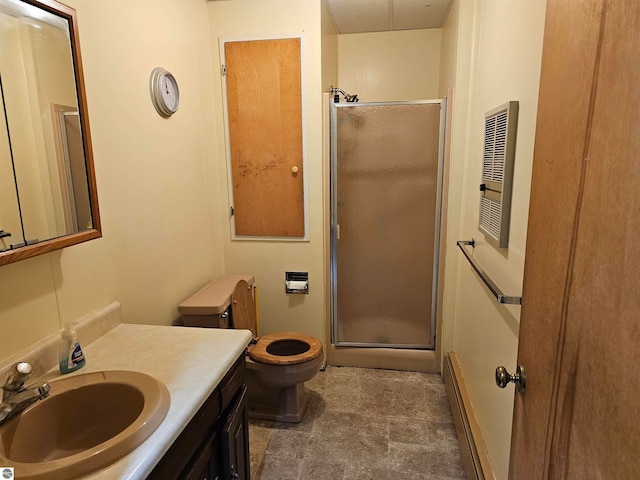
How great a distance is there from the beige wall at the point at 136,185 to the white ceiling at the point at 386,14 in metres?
0.97

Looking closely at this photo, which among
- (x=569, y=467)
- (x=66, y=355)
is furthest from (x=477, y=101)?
(x=66, y=355)

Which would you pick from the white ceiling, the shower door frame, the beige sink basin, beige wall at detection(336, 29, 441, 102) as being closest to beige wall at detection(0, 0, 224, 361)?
the beige sink basin

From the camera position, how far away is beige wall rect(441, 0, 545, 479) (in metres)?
1.38

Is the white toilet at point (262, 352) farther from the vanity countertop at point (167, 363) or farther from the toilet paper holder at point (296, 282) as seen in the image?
the vanity countertop at point (167, 363)

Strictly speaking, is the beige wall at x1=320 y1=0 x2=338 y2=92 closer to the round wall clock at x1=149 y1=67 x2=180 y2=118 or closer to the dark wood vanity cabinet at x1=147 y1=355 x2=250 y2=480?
the round wall clock at x1=149 y1=67 x2=180 y2=118

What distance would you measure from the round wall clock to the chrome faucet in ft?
4.32

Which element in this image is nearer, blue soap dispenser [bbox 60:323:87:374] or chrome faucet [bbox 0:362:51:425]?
chrome faucet [bbox 0:362:51:425]

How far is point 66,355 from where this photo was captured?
1238 millimetres

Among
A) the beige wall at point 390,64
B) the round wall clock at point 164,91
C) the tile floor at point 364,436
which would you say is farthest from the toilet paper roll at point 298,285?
the beige wall at point 390,64

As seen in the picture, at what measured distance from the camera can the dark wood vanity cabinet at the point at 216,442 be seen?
1.04m

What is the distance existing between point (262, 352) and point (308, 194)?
3.46ft

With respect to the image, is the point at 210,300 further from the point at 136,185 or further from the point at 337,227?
the point at 337,227

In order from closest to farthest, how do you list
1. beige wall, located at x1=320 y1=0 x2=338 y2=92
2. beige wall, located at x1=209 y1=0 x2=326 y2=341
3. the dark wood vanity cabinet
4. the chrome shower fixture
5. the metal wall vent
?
the dark wood vanity cabinet < the metal wall vent < beige wall, located at x1=209 y1=0 x2=326 y2=341 < beige wall, located at x1=320 y1=0 x2=338 y2=92 < the chrome shower fixture

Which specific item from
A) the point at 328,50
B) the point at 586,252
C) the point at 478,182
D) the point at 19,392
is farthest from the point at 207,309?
the point at 328,50
